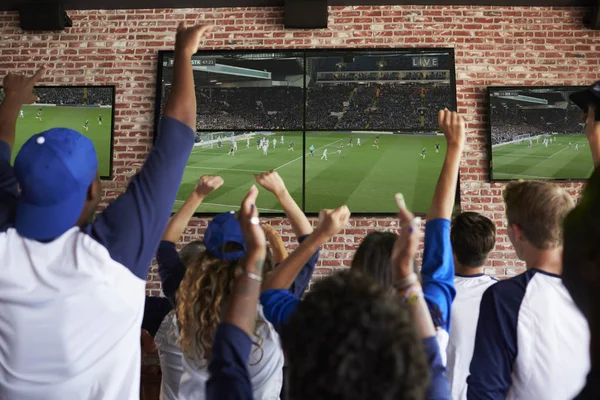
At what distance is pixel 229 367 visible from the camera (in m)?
1.00

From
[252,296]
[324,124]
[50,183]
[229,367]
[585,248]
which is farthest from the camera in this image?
[324,124]

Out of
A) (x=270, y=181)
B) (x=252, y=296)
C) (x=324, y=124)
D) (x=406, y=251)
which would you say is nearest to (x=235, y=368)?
(x=252, y=296)

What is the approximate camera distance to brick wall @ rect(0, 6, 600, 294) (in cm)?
529

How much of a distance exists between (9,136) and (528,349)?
161 cm

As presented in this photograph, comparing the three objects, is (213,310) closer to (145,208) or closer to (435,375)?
(145,208)

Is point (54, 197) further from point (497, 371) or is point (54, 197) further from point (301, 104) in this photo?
point (301, 104)

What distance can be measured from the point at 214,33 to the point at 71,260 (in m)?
4.64

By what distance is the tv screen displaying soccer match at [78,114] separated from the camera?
5422 millimetres

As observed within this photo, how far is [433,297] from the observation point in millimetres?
1449

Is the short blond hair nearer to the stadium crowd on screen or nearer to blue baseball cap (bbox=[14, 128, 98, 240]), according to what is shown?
the stadium crowd on screen

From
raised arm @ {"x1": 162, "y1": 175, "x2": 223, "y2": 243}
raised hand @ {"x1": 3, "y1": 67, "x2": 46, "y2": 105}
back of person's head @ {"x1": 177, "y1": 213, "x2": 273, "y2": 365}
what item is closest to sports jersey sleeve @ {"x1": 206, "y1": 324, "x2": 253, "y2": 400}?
back of person's head @ {"x1": 177, "y1": 213, "x2": 273, "y2": 365}

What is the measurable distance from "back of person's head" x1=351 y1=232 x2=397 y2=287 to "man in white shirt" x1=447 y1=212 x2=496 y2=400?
1082mm

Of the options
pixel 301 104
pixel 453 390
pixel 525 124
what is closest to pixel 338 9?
pixel 301 104

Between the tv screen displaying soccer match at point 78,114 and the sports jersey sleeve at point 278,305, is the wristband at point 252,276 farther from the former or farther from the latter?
the tv screen displaying soccer match at point 78,114
